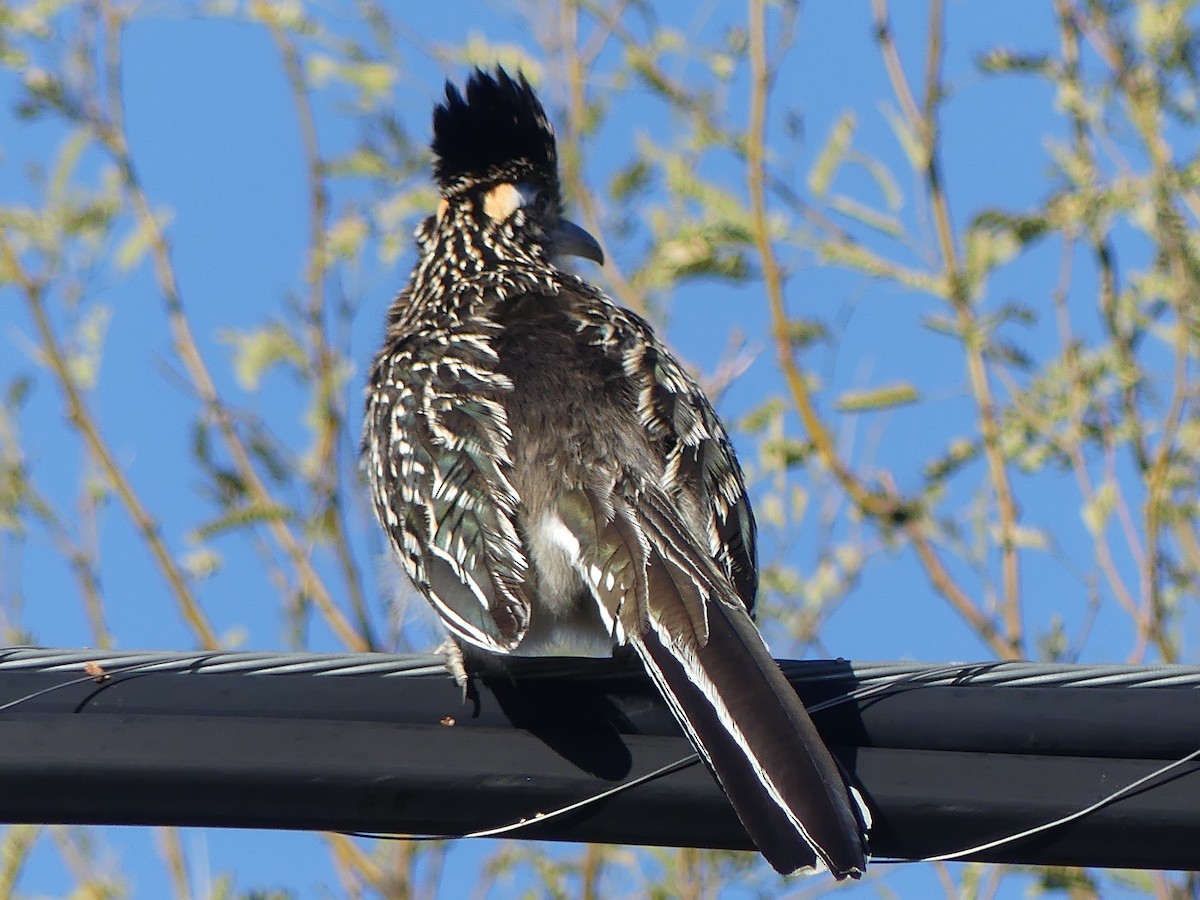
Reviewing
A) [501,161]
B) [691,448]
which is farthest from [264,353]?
[691,448]

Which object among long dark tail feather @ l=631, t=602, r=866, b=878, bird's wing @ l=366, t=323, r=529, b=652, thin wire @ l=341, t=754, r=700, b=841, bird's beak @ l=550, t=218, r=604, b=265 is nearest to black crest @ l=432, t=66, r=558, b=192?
bird's beak @ l=550, t=218, r=604, b=265

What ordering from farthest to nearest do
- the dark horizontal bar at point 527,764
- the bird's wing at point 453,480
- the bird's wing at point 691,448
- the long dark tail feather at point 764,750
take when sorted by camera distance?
the bird's wing at point 691,448 → the bird's wing at point 453,480 → the dark horizontal bar at point 527,764 → the long dark tail feather at point 764,750

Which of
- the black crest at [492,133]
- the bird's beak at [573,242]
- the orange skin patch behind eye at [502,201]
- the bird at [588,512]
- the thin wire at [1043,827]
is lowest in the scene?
the thin wire at [1043,827]

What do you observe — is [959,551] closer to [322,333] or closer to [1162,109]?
[1162,109]

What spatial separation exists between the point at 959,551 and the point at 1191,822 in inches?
171

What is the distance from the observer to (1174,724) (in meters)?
3.50

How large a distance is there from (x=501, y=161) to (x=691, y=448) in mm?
2472

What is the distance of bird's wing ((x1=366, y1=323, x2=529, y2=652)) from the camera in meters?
4.47

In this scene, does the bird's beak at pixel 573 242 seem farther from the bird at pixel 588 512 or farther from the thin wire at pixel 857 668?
the thin wire at pixel 857 668

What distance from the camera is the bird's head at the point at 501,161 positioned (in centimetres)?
715

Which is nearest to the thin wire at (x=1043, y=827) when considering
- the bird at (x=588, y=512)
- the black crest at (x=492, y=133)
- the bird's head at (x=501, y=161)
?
the bird at (x=588, y=512)

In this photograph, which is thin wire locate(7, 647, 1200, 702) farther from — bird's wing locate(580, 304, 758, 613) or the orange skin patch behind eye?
the orange skin patch behind eye

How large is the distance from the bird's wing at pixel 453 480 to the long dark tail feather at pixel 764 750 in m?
0.54

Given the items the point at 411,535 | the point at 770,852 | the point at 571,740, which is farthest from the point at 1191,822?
the point at 411,535
